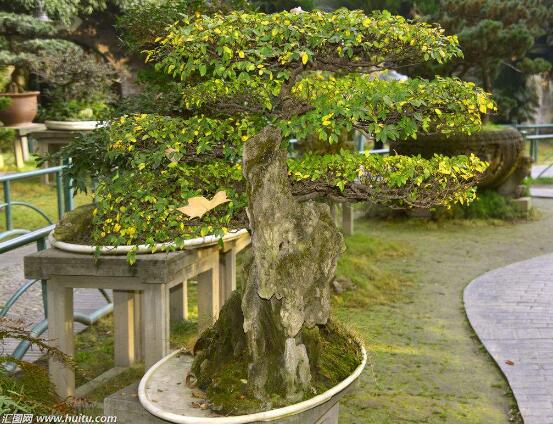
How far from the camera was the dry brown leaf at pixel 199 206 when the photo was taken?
371 cm

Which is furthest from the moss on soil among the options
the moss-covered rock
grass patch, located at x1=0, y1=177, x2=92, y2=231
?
grass patch, located at x1=0, y1=177, x2=92, y2=231

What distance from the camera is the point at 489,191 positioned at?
12.0 m

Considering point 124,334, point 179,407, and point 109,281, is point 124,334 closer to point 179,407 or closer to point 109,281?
point 109,281

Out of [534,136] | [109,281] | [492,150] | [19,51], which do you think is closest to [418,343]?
[109,281]

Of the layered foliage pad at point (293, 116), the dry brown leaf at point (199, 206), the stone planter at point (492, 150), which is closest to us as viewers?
the layered foliage pad at point (293, 116)

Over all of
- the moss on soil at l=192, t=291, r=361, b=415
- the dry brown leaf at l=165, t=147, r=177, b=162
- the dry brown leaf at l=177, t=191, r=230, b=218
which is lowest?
the moss on soil at l=192, t=291, r=361, b=415

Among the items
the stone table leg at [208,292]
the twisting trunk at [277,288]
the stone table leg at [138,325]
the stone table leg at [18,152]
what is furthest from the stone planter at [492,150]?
the twisting trunk at [277,288]

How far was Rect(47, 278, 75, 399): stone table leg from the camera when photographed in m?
4.61

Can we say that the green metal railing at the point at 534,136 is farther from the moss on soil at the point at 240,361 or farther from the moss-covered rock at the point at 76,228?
the moss on soil at the point at 240,361

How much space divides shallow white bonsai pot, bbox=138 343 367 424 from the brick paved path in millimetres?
1837

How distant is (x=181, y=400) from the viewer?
3.52m

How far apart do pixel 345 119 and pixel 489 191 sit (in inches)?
354

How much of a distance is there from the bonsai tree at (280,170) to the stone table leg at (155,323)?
2.71 ft

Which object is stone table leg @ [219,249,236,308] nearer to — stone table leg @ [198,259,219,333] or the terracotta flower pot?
stone table leg @ [198,259,219,333]
